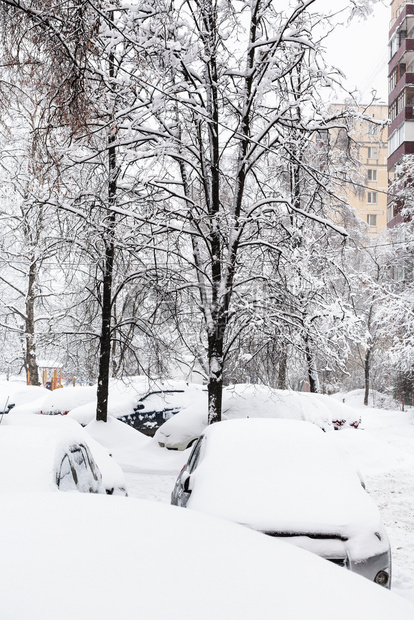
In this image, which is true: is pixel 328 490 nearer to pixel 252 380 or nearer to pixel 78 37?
pixel 78 37

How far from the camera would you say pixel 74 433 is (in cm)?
577

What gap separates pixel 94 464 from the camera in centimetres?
590

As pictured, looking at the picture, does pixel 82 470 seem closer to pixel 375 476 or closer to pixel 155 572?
pixel 155 572

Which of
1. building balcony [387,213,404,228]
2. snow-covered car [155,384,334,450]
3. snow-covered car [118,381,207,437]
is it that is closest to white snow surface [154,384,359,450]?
snow-covered car [155,384,334,450]

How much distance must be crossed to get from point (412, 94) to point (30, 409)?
2676 centimetres

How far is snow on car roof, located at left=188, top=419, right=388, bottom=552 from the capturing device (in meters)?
4.34

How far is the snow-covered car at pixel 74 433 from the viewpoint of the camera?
545 cm

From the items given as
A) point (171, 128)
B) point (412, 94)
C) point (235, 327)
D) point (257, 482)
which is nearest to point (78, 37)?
point (257, 482)

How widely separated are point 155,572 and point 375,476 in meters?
10.7

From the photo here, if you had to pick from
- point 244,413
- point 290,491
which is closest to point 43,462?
point 290,491

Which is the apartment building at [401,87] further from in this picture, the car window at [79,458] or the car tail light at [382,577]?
the car tail light at [382,577]

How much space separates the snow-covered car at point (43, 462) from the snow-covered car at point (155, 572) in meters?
2.23

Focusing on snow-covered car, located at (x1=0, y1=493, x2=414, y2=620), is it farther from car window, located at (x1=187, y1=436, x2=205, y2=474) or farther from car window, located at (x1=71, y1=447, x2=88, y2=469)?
car window, located at (x1=187, y1=436, x2=205, y2=474)

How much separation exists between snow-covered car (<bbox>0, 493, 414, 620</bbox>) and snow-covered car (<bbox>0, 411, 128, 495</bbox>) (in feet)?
10.4
